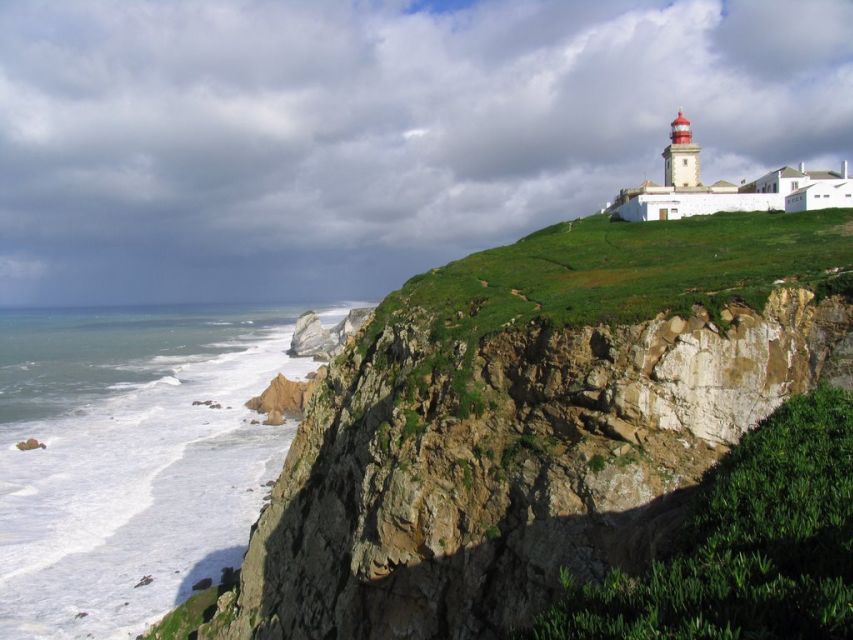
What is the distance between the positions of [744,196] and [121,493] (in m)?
45.5

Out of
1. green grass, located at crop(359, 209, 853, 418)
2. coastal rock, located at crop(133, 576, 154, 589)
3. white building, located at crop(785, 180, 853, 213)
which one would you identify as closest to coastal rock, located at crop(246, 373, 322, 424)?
green grass, located at crop(359, 209, 853, 418)

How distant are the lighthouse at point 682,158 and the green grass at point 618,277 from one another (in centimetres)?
1666

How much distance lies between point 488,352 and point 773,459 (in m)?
7.32

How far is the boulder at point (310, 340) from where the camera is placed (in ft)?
267

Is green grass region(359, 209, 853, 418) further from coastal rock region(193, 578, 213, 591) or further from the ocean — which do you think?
the ocean

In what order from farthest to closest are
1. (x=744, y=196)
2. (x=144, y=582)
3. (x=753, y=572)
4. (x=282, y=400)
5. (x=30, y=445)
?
(x=282, y=400), (x=744, y=196), (x=30, y=445), (x=144, y=582), (x=753, y=572)

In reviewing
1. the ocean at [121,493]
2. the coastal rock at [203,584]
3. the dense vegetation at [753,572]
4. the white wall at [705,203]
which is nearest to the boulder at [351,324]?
the ocean at [121,493]

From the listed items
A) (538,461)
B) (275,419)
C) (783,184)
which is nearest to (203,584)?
(538,461)

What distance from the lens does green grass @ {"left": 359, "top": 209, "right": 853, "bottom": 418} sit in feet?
45.4

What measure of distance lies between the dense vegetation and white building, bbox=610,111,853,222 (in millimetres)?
36010

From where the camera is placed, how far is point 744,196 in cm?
4125

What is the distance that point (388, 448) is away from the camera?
47.4 feet

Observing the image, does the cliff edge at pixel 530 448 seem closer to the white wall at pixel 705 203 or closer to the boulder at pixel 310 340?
the white wall at pixel 705 203

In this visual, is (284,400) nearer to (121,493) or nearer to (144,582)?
(121,493)
